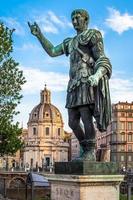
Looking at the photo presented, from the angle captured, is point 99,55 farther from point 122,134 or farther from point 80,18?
point 122,134

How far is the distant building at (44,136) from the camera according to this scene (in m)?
159

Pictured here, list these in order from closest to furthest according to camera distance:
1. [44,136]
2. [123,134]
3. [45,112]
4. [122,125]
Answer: [122,125] → [123,134] → [45,112] → [44,136]

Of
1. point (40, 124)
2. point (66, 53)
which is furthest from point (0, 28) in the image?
point (40, 124)

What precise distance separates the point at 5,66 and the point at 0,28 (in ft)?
7.44

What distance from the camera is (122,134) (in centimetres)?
12569

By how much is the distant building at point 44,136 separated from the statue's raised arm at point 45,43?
489 ft

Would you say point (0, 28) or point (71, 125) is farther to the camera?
point (0, 28)

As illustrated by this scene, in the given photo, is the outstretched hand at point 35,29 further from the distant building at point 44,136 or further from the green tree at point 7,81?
the distant building at point 44,136

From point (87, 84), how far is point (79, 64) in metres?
0.39

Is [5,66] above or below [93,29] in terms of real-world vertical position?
above

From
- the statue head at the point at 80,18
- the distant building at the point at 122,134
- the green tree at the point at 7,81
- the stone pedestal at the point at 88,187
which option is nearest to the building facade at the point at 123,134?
the distant building at the point at 122,134

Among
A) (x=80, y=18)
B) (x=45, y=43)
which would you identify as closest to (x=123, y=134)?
(x=45, y=43)

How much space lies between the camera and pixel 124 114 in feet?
405

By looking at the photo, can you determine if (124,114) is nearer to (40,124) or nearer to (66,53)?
(40,124)
